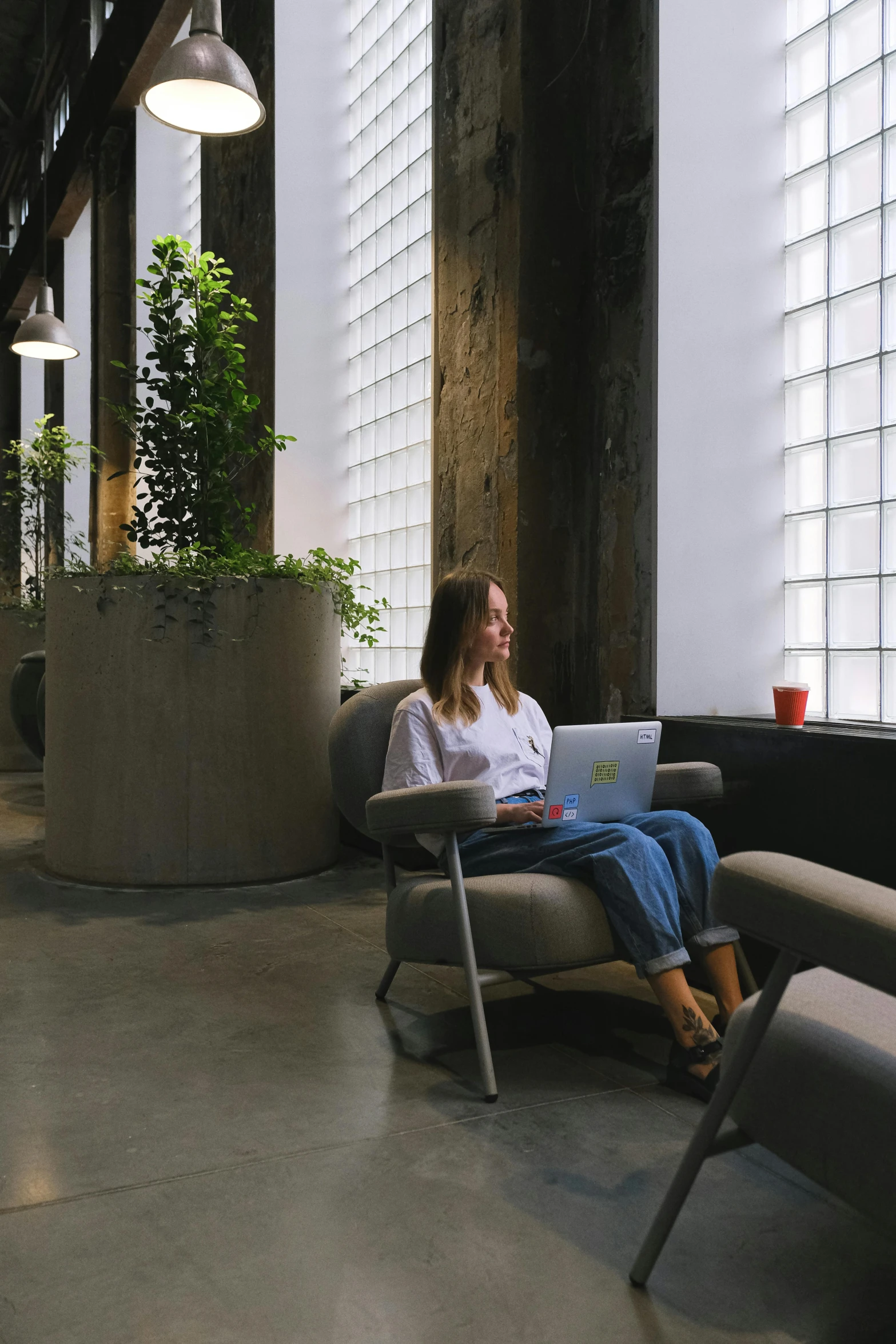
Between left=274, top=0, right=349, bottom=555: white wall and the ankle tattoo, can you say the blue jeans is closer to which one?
the ankle tattoo

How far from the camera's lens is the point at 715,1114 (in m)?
1.37

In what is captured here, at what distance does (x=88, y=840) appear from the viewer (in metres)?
4.02

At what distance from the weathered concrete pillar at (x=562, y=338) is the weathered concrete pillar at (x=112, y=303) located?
545 cm

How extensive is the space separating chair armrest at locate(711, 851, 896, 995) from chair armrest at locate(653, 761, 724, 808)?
1.23 m

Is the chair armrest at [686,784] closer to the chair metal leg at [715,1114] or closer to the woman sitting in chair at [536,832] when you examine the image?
the woman sitting in chair at [536,832]

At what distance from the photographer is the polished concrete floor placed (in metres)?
1.43

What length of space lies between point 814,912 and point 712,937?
1170 mm

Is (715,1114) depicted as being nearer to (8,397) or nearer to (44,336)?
(44,336)

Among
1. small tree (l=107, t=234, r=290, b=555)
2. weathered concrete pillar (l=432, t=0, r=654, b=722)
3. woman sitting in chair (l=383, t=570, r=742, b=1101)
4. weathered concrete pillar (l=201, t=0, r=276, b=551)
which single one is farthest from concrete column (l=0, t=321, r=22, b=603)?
woman sitting in chair (l=383, t=570, r=742, b=1101)

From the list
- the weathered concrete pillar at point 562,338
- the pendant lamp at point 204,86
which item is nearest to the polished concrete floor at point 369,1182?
the weathered concrete pillar at point 562,338

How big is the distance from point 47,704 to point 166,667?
1.98ft

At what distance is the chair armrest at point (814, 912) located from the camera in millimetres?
1064

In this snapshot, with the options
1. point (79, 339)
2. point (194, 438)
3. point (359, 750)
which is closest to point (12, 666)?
point (194, 438)

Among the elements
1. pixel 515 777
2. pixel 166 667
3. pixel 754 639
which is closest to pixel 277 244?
pixel 166 667
